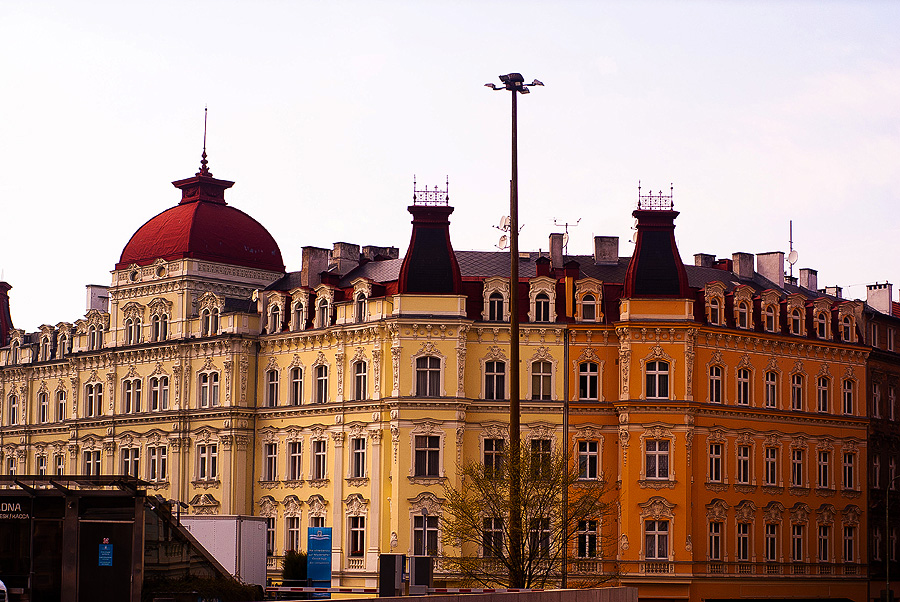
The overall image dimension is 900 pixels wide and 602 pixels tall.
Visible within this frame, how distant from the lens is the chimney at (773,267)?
276 feet

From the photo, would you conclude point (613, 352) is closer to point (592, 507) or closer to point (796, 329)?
point (796, 329)

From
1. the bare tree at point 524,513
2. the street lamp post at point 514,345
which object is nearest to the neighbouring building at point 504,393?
the bare tree at point 524,513

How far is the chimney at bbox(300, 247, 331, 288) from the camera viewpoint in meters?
82.7

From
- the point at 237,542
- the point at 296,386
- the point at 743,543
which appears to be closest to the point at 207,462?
the point at 296,386

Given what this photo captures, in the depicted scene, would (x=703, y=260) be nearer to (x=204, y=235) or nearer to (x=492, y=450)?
(x=492, y=450)

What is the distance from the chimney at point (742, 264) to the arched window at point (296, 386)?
23.3 meters

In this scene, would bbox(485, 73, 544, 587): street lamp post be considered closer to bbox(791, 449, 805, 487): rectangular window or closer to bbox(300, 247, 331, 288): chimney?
bbox(791, 449, 805, 487): rectangular window

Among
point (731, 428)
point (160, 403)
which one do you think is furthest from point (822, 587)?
point (160, 403)

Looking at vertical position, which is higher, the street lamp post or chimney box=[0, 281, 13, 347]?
chimney box=[0, 281, 13, 347]

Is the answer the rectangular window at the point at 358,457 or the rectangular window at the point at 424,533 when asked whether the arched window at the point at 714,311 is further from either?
the rectangular window at the point at 358,457

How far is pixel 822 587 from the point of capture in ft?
252

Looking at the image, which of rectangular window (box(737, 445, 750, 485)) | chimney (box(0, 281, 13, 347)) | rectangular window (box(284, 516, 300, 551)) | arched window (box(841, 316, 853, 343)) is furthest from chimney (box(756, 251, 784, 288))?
chimney (box(0, 281, 13, 347))

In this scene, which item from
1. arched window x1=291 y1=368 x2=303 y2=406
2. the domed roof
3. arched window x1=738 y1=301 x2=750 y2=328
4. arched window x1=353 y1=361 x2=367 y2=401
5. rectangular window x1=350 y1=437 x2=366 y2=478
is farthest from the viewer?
the domed roof

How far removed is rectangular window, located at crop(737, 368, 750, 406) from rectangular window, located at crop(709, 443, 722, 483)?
8.72ft
